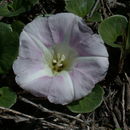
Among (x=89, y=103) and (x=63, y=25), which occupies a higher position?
(x=63, y=25)

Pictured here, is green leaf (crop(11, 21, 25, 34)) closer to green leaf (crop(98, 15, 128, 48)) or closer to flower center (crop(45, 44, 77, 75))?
flower center (crop(45, 44, 77, 75))

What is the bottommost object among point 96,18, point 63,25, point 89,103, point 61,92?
point 89,103

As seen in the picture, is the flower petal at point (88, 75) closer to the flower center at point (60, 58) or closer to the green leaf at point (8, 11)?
the flower center at point (60, 58)

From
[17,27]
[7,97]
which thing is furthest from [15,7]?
[7,97]

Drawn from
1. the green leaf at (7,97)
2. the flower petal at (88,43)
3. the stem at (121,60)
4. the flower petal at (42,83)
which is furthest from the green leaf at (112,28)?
the green leaf at (7,97)

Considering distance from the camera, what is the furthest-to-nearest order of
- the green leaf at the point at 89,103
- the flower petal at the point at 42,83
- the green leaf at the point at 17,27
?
the green leaf at the point at 17,27, the green leaf at the point at 89,103, the flower petal at the point at 42,83

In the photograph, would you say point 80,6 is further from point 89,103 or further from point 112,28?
point 89,103

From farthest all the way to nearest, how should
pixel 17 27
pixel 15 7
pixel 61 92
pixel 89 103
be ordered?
pixel 15 7 → pixel 17 27 → pixel 89 103 → pixel 61 92

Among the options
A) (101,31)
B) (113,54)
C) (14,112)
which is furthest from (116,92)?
(14,112)
